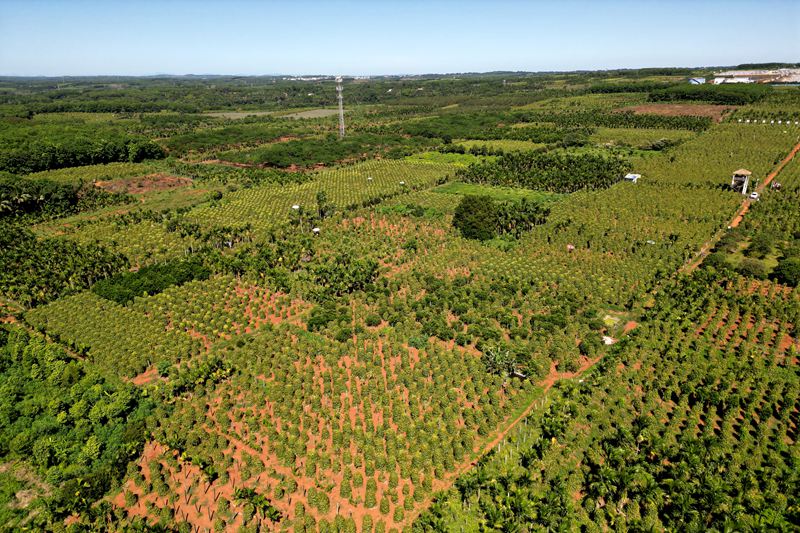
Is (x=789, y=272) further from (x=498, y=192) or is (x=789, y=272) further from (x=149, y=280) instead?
(x=149, y=280)

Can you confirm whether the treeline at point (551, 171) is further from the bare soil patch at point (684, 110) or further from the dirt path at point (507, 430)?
the bare soil patch at point (684, 110)

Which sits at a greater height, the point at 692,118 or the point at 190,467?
the point at 692,118

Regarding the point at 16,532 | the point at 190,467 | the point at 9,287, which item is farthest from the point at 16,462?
the point at 9,287

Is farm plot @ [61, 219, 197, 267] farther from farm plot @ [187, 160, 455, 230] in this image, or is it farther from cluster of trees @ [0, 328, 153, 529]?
cluster of trees @ [0, 328, 153, 529]

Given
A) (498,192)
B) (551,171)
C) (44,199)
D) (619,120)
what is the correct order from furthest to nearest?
(619,120), (551,171), (498,192), (44,199)

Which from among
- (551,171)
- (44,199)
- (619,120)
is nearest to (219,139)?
(44,199)

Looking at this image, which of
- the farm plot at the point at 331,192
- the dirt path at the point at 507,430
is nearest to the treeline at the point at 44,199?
the farm plot at the point at 331,192

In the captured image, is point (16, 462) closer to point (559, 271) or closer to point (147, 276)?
point (147, 276)
